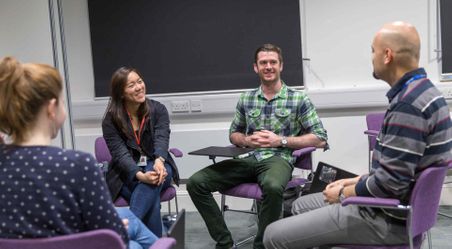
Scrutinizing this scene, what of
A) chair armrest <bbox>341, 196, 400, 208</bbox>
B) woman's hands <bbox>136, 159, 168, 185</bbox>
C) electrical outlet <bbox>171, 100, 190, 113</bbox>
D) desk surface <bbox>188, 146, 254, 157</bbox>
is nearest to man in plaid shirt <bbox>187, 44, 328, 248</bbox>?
desk surface <bbox>188, 146, 254, 157</bbox>

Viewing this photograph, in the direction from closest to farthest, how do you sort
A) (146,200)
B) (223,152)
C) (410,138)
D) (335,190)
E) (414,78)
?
(410,138) → (414,78) → (335,190) → (146,200) → (223,152)

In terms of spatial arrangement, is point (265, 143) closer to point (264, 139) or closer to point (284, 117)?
point (264, 139)

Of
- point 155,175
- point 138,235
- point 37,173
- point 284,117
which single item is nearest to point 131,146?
point 155,175

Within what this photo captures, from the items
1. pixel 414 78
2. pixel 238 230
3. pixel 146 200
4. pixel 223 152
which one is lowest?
pixel 238 230

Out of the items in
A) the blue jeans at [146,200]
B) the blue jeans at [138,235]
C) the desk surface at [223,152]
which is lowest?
the blue jeans at [146,200]

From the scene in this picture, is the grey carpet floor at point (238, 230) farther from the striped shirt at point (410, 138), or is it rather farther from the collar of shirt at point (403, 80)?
the collar of shirt at point (403, 80)

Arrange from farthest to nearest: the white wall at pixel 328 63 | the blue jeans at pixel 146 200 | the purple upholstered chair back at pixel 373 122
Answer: the white wall at pixel 328 63
the purple upholstered chair back at pixel 373 122
the blue jeans at pixel 146 200

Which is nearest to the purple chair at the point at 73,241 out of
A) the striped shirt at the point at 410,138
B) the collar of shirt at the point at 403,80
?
the striped shirt at the point at 410,138

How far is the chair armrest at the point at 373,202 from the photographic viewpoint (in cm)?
176

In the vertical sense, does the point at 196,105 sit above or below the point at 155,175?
above

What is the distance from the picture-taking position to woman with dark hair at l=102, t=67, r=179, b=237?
2.83 meters

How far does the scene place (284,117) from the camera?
316cm

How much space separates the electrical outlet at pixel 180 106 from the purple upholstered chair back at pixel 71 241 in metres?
2.80

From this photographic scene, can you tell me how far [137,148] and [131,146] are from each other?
40 mm
